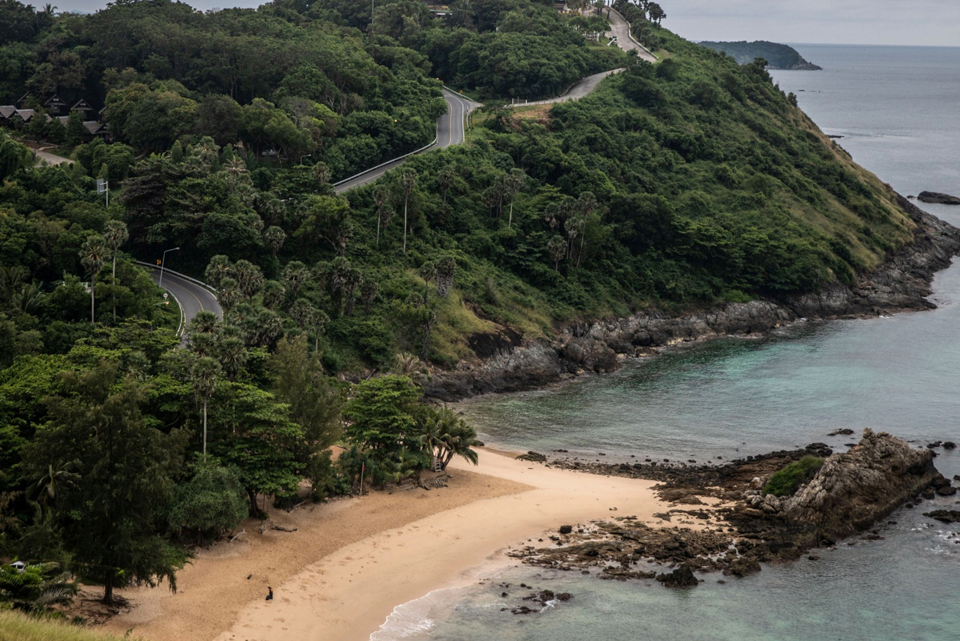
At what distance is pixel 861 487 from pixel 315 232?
55385 millimetres

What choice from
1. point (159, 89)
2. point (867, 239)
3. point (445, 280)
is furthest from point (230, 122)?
point (867, 239)

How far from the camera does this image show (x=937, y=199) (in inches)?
7008

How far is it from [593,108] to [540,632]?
363ft

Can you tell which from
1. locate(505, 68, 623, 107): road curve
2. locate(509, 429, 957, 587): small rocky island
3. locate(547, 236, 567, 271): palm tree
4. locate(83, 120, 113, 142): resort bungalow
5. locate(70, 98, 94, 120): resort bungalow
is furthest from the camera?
locate(505, 68, 623, 107): road curve

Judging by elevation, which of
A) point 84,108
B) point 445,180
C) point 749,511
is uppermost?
point 84,108

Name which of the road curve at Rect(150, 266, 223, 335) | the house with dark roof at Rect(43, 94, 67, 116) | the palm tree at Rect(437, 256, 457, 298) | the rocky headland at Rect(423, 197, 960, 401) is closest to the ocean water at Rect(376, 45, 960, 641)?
the rocky headland at Rect(423, 197, 960, 401)

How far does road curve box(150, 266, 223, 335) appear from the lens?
79.7m

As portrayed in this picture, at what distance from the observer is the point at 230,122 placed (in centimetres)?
10788

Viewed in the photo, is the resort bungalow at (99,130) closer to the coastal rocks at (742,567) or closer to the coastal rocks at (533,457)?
the coastal rocks at (533,457)

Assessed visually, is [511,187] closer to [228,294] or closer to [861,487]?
[228,294]

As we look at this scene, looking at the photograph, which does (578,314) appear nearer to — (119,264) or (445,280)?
(445,280)

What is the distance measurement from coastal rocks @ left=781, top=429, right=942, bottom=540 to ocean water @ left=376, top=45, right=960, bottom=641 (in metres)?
1.71

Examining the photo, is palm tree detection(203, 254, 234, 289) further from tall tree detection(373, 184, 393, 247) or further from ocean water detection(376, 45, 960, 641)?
tall tree detection(373, 184, 393, 247)

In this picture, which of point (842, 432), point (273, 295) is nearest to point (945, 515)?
point (842, 432)
